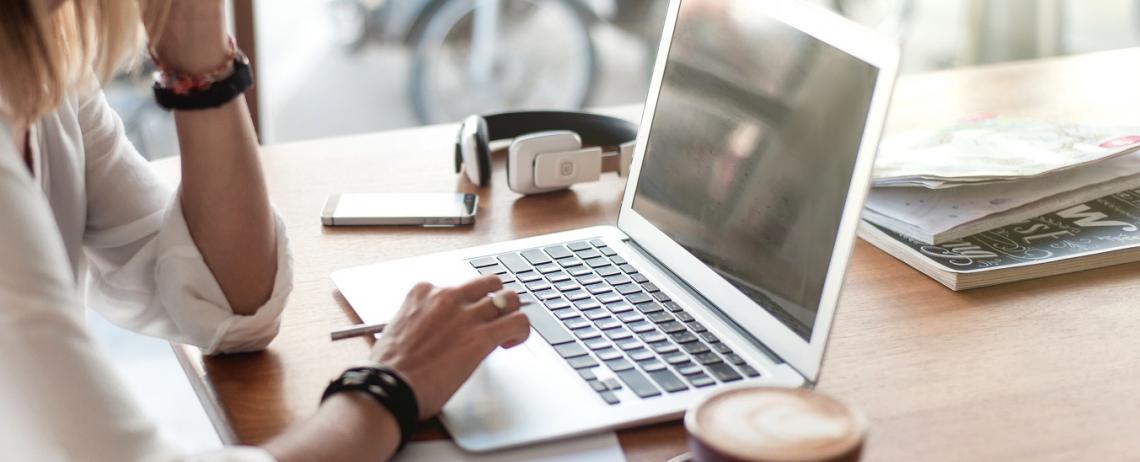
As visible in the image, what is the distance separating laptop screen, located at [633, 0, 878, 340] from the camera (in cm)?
85

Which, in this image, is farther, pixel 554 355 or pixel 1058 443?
pixel 554 355

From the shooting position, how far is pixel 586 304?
0.99m

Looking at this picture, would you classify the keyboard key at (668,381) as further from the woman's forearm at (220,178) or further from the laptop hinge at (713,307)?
the woman's forearm at (220,178)

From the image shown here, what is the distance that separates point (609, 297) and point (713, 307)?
0.09 m

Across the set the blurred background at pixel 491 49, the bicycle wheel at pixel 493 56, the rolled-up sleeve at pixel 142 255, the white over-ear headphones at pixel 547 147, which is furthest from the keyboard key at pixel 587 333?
the bicycle wheel at pixel 493 56

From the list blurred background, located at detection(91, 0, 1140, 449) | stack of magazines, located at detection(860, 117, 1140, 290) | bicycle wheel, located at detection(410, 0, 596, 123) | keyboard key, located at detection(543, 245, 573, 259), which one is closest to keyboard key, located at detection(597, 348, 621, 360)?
keyboard key, located at detection(543, 245, 573, 259)

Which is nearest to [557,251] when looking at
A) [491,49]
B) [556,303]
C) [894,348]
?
[556,303]

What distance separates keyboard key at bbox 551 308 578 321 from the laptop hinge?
0.10 meters

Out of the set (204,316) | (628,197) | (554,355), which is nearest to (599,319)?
(554,355)

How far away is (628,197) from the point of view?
1129 millimetres

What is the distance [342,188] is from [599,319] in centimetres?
46

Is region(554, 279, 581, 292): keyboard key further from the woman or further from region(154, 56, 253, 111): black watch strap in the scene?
region(154, 56, 253, 111): black watch strap

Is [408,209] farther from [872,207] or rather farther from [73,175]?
[872,207]

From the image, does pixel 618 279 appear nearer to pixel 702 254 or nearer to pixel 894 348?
pixel 702 254
